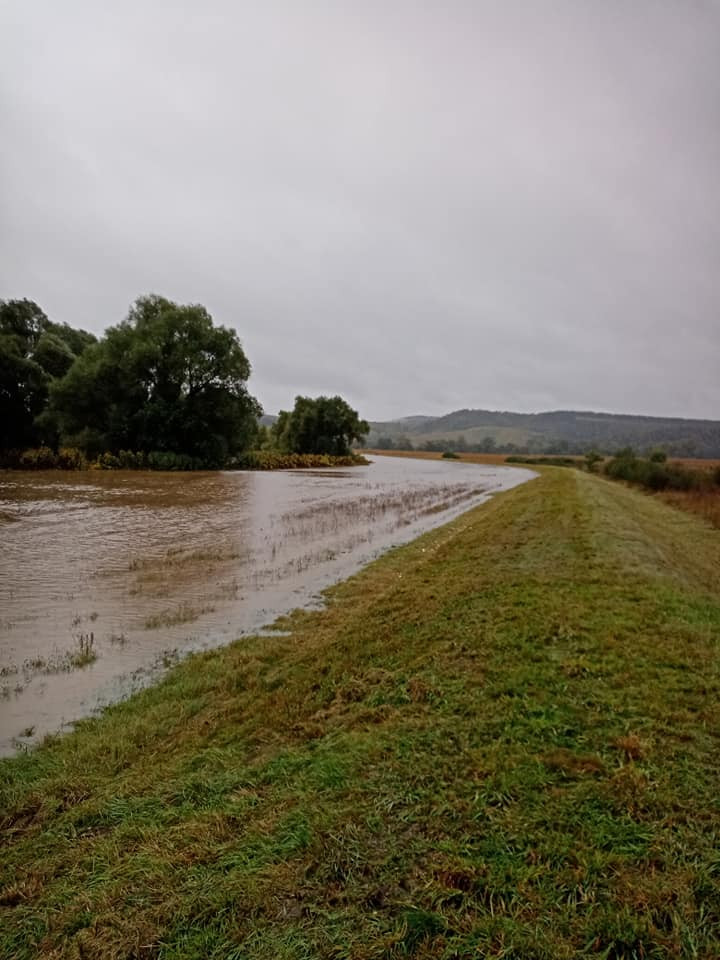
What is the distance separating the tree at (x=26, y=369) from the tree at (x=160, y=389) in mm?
3448

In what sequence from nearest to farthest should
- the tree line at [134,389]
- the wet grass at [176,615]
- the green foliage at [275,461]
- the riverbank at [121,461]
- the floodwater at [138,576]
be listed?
the floodwater at [138,576] → the wet grass at [176,615] → the riverbank at [121,461] → the tree line at [134,389] → the green foliage at [275,461]

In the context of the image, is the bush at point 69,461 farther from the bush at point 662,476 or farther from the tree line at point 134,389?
the bush at point 662,476

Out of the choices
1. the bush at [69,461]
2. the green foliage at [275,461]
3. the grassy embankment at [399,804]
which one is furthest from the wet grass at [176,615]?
the green foliage at [275,461]

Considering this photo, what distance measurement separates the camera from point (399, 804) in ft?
11.0

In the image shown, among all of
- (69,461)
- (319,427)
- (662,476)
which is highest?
(319,427)

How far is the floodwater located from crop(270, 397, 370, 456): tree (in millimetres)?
54545

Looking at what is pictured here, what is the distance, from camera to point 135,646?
7254mm

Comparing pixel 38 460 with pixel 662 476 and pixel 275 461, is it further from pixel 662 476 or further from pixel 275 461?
pixel 662 476

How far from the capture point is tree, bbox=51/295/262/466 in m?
43.2

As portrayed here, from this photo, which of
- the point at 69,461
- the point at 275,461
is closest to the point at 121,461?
the point at 69,461

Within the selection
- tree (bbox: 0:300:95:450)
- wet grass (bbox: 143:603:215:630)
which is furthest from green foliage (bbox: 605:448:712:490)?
tree (bbox: 0:300:95:450)

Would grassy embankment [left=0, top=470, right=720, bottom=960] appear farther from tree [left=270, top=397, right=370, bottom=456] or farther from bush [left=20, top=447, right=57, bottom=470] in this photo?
tree [left=270, top=397, right=370, bottom=456]

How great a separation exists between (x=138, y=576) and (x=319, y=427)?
229 ft

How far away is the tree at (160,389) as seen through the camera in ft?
142
